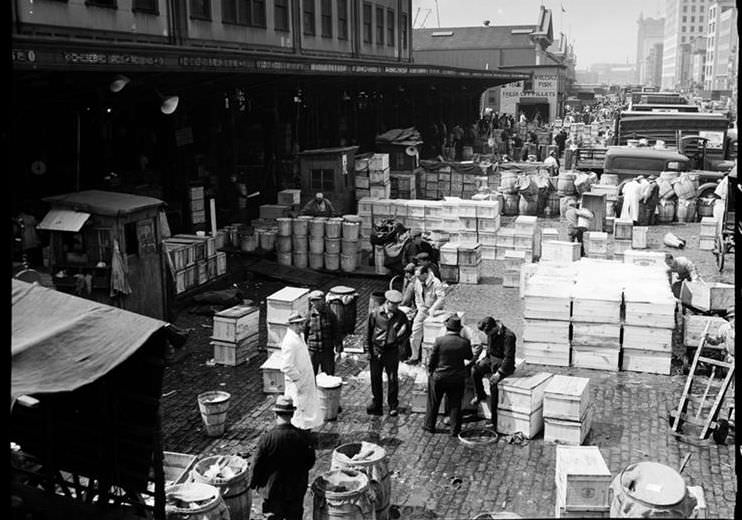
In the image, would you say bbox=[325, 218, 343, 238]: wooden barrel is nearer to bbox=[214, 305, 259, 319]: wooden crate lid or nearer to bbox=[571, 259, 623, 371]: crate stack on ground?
bbox=[214, 305, 259, 319]: wooden crate lid

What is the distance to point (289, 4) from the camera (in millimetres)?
31859

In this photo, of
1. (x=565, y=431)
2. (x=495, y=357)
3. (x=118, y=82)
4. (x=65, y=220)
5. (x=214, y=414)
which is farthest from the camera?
(x=118, y=82)

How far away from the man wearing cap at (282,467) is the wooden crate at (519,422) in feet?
12.5

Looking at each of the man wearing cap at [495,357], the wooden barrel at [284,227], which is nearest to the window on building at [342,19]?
the wooden barrel at [284,227]

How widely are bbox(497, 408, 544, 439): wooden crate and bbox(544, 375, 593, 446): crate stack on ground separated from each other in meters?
0.19

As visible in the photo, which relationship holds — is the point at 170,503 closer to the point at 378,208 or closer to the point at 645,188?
the point at 378,208

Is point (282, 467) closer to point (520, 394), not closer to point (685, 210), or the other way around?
point (520, 394)

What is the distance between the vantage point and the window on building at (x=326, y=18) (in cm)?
3553

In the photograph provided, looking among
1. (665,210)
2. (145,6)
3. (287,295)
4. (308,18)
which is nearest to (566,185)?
(665,210)

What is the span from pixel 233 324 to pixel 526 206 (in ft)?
55.8

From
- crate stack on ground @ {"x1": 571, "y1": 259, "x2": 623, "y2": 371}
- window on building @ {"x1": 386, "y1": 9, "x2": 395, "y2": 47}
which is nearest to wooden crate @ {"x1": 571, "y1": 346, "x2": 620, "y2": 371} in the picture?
crate stack on ground @ {"x1": 571, "y1": 259, "x2": 623, "y2": 371}

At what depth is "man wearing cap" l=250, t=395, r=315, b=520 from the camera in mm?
7973

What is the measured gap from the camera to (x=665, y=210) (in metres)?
27.4

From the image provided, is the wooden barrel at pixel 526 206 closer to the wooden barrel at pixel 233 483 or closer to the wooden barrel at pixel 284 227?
the wooden barrel at pixel 284 227
